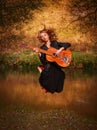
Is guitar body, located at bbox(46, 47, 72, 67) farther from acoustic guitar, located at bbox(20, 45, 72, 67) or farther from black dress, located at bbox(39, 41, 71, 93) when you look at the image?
black dress, located at bbox(39, 41, 71, 93)

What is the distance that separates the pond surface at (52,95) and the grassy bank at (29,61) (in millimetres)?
643

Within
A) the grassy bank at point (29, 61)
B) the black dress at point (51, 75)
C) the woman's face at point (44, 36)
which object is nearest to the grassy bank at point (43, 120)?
the black dress at point (51, 75)

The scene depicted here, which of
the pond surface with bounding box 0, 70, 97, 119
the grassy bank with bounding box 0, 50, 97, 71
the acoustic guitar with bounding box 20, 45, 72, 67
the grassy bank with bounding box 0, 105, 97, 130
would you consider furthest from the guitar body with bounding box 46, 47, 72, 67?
the grassy bank with bounding box 0, 50, 97, 71

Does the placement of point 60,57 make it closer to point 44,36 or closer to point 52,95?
point 44,36

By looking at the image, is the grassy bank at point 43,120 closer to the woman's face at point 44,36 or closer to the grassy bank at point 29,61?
the woman's face at point 44,36

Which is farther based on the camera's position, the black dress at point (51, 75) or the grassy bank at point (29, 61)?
the grassy bank at point (29, 61)

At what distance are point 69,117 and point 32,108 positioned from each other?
1.53 meters

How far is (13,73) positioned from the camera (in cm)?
1475

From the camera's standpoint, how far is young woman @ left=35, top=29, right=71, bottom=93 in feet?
22.1

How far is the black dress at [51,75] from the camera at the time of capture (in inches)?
271

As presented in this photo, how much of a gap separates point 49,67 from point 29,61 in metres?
9.00

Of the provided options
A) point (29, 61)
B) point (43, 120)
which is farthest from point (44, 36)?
point (29, 61)

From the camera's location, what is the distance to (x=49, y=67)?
6922mm

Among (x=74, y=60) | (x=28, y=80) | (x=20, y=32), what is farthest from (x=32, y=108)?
(x=20, y=32)
